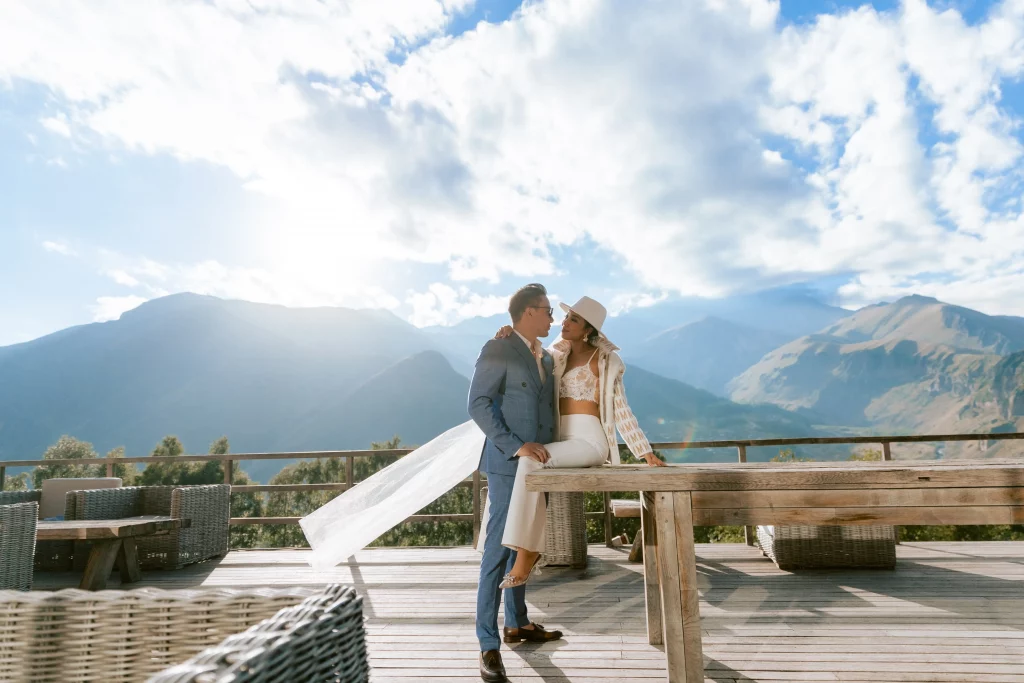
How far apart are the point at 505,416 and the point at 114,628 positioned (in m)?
1.56

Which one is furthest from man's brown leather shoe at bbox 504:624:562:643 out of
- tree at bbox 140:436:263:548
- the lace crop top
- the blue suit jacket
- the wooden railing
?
tree at bbox 140:436:263:548

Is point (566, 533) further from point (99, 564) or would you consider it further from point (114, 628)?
point (114, 628)

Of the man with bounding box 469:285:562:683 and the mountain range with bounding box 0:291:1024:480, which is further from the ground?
the mountain range with bounding box 0:291:1024:480

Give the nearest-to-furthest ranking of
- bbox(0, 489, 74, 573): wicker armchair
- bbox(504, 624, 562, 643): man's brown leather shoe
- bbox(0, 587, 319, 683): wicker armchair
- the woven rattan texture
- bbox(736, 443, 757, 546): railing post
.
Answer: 1. bbox(0, 587, 319, 683): wicker armchair
2. bbox(504, 624, 562, 643): man's brown leather shoe
3. the woven rattan texture
4. bbox(0, 489, 74, 573): wicker armchair
5. bbox(736, 443, 757, 546): railing post

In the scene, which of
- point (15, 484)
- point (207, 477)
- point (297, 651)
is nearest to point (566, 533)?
point (297, 651)

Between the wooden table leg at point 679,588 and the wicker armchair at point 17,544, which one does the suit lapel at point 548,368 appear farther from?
the wicker armchair at point 17,544

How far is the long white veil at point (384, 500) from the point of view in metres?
2.94

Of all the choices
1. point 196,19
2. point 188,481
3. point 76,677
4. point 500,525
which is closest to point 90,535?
point 500,525

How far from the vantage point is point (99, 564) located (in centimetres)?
385

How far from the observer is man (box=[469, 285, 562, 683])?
2307 mm

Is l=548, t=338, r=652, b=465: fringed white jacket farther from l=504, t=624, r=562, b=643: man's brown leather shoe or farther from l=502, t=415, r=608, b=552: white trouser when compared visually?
l=504, t=624, r=562, b=643: man's brown leather shoe

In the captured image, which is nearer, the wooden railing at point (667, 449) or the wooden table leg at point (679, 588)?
the wooden table leg at point (679, 588)

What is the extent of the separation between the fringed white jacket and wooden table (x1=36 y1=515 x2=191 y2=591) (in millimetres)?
3076

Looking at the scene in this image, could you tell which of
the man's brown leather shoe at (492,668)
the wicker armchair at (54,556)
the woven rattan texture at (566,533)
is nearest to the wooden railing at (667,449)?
the woven rattan texture at (566,533)
